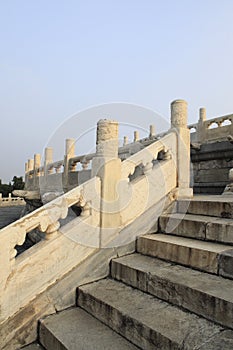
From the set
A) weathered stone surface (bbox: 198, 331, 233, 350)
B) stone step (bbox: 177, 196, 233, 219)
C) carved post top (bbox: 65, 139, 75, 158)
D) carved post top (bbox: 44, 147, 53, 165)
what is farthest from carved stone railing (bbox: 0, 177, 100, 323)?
carved post top (bbox: 44, 147, 53, 165)

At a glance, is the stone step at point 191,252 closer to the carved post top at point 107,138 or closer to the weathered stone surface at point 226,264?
the weathered stone surface at point 226,264

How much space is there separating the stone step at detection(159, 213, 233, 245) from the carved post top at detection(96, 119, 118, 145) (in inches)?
51.4

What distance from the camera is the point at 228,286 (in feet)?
7.25

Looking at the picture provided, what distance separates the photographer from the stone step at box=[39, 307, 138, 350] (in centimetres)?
211

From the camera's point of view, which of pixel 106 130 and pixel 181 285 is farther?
pixel 106 130

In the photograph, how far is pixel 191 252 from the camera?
268cm

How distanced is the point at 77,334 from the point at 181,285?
0.97 meters

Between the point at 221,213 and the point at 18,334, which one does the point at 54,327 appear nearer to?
the point at 18,334

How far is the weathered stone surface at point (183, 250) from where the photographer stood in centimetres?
253

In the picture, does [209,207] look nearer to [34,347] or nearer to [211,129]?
[34,347]

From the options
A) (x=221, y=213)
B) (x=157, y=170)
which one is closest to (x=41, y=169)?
(x=157, y=170)

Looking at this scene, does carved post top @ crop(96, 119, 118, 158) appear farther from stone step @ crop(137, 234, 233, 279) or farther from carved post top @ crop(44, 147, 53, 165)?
carved post top @ crop(44, 147, 53, 165)

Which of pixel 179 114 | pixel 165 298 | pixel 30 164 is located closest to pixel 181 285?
pixel 165 298

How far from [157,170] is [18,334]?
2530mm
